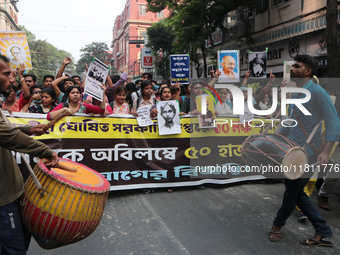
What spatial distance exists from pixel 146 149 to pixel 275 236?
8.62 feet

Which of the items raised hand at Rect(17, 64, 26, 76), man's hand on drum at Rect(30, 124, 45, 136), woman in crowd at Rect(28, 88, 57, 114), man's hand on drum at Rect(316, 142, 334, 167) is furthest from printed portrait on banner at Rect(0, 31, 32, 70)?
man's hand on drum at Rect(316, 142, 334, 167)

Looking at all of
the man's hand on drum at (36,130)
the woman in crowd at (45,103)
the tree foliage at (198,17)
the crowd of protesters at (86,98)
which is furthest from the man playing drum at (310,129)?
the tree foliage at (198,17)

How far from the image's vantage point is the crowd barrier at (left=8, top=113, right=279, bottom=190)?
503 centimetres

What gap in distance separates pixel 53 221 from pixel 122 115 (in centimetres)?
330

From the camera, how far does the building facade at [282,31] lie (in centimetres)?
1267

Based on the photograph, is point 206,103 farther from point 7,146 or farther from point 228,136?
point 7,146

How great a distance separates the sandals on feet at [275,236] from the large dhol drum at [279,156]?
812mm

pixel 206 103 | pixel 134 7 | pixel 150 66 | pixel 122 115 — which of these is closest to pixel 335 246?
pixel 206 103

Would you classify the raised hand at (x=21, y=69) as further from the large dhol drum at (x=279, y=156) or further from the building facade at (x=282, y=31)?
the building facade at (x=282, y=31)

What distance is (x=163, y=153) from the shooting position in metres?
5.51

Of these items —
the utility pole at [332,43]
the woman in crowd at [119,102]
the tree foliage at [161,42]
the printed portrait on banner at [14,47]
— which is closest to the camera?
the woman in crowd at [119,102]

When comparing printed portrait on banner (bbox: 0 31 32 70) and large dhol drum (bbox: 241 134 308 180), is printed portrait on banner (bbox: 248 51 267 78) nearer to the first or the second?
large dhol drum (bbox: 241 134 308 180)

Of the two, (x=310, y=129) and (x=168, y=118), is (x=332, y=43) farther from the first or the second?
(x=310, y=129)

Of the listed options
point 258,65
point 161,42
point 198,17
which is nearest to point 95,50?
point 161,42
